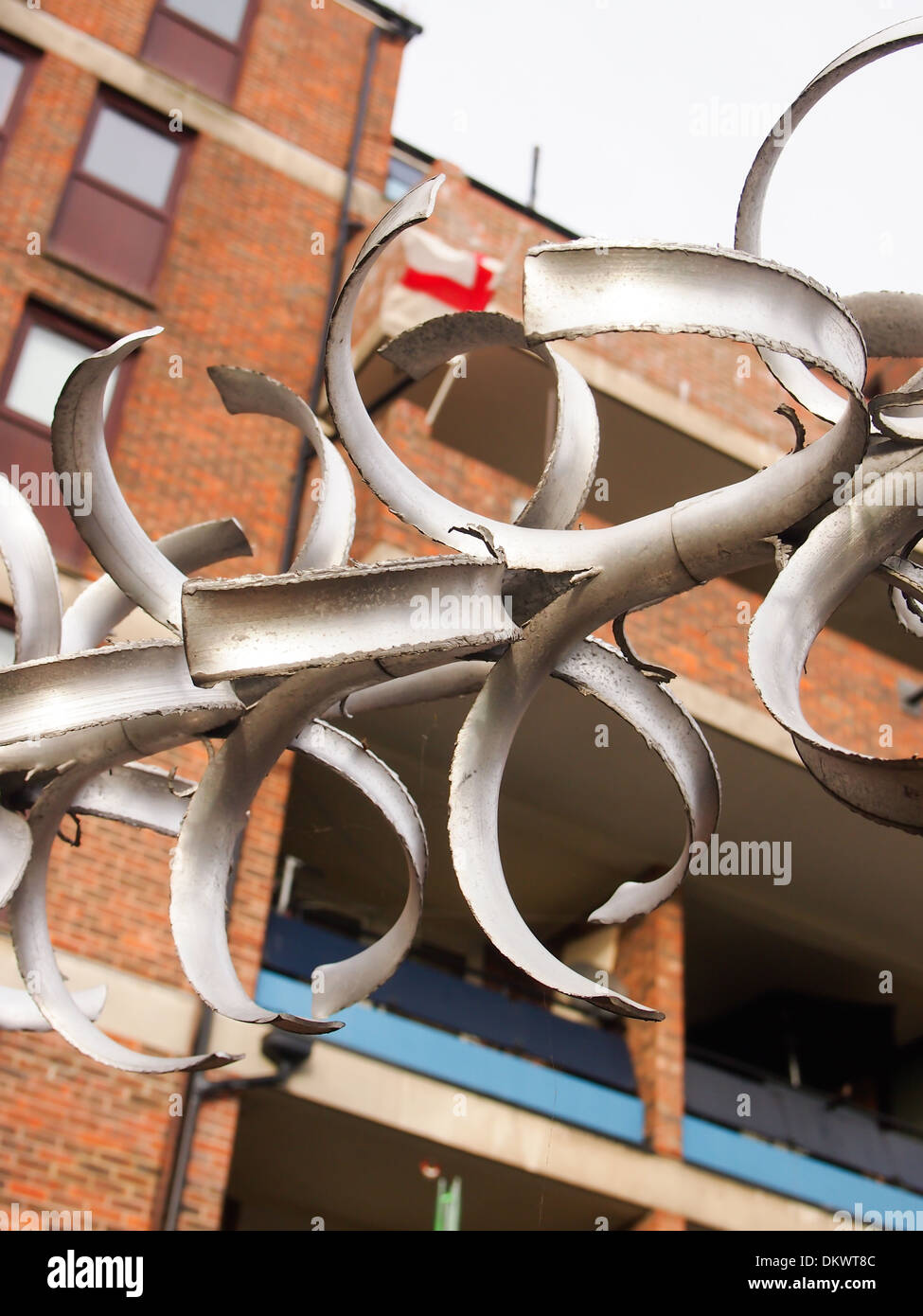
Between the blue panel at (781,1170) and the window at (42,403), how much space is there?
6137mm

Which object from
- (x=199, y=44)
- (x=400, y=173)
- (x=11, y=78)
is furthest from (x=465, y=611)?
(x=400, y=173)

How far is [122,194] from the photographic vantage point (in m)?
11.9

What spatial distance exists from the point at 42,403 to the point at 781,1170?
7.98 metres

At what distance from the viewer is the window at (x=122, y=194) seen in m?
11.5

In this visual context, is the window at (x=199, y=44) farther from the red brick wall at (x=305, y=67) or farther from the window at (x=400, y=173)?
the window at (x=400, y=173)

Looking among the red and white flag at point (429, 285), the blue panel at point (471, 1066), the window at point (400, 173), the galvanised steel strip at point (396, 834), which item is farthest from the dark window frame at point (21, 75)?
the galvanised steel strip at point (396, 834)

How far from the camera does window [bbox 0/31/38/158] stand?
11.6m

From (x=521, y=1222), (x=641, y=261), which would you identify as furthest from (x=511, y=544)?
(x=521, y=1222)

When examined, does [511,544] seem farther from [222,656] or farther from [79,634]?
[79,634]

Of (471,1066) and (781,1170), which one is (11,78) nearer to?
(471,1066)

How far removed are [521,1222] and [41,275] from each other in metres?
8.23

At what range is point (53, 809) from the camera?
348 cm
